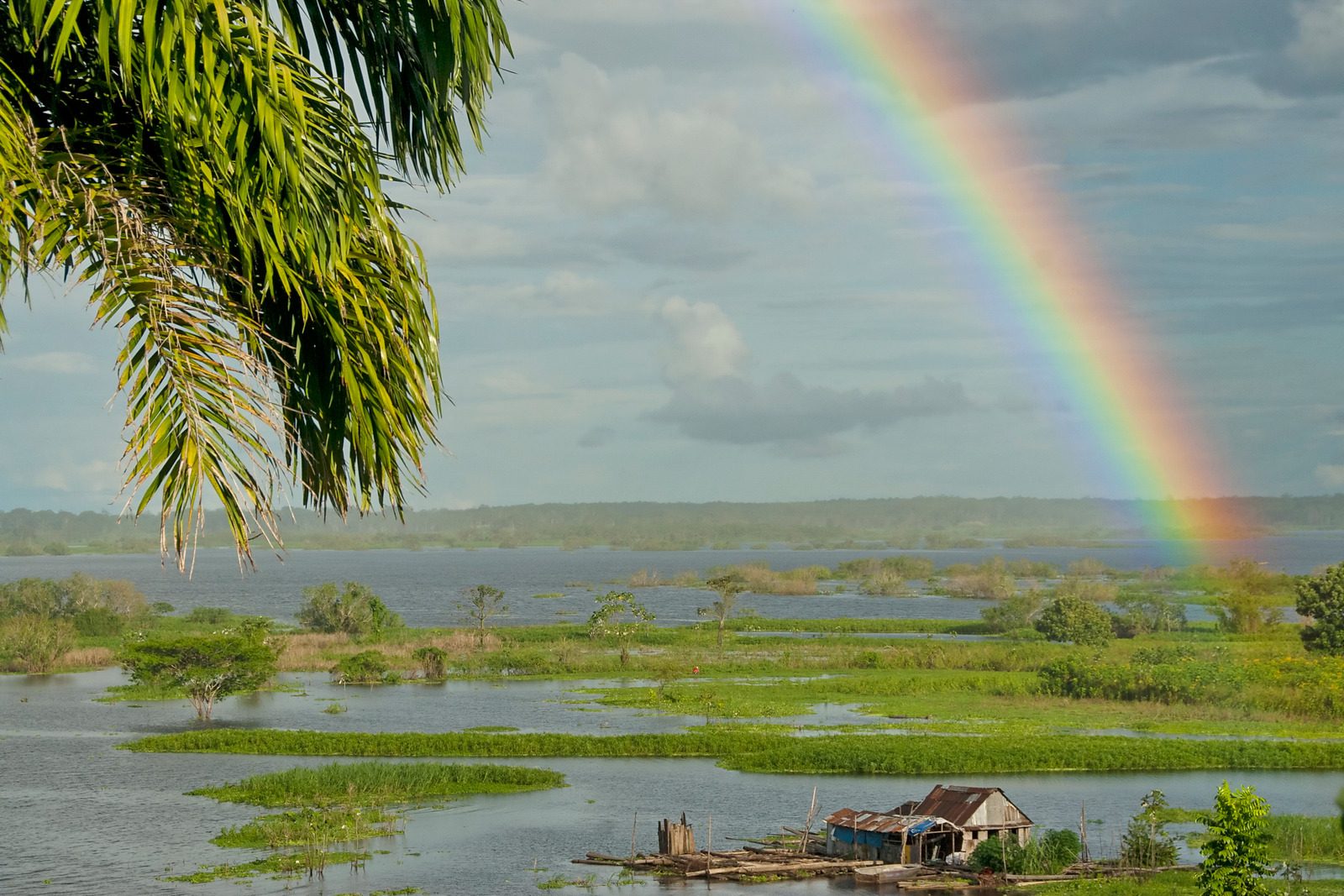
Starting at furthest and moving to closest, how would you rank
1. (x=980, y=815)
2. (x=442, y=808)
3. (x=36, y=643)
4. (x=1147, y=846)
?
(x=36, y=643) → (x=442, y=808) → (x=980, y=815) → (x=1147, y=846)

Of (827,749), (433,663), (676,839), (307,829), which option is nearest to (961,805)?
(676,839)

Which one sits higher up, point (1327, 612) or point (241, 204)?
point (241, 204)

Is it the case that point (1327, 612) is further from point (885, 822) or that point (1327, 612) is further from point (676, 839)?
point (676, 839)

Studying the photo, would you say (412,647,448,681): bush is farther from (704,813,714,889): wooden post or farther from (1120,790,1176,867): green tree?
(1120,790,1176,867): green tree

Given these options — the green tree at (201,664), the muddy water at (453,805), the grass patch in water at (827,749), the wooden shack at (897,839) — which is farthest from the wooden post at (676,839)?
the green tree at (201,664)

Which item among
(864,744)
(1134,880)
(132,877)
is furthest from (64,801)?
(1134,880)

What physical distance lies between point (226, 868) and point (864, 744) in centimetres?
2523

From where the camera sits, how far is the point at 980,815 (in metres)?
35.0

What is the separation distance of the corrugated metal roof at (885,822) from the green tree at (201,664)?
36589 mm

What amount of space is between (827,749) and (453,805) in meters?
14.5

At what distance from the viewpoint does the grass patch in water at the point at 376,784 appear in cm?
4231

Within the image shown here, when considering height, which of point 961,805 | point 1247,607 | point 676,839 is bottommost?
point 676,839

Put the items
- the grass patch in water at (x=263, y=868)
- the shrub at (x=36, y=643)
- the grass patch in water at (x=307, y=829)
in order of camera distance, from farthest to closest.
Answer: the shrub at (x=36, y=643), the grass patch in water at (x=307, y=829), the grass patch in water at (x=263, y=868)

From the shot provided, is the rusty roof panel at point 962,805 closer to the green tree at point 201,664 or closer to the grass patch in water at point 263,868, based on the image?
the grass patch in water at point 263,868
